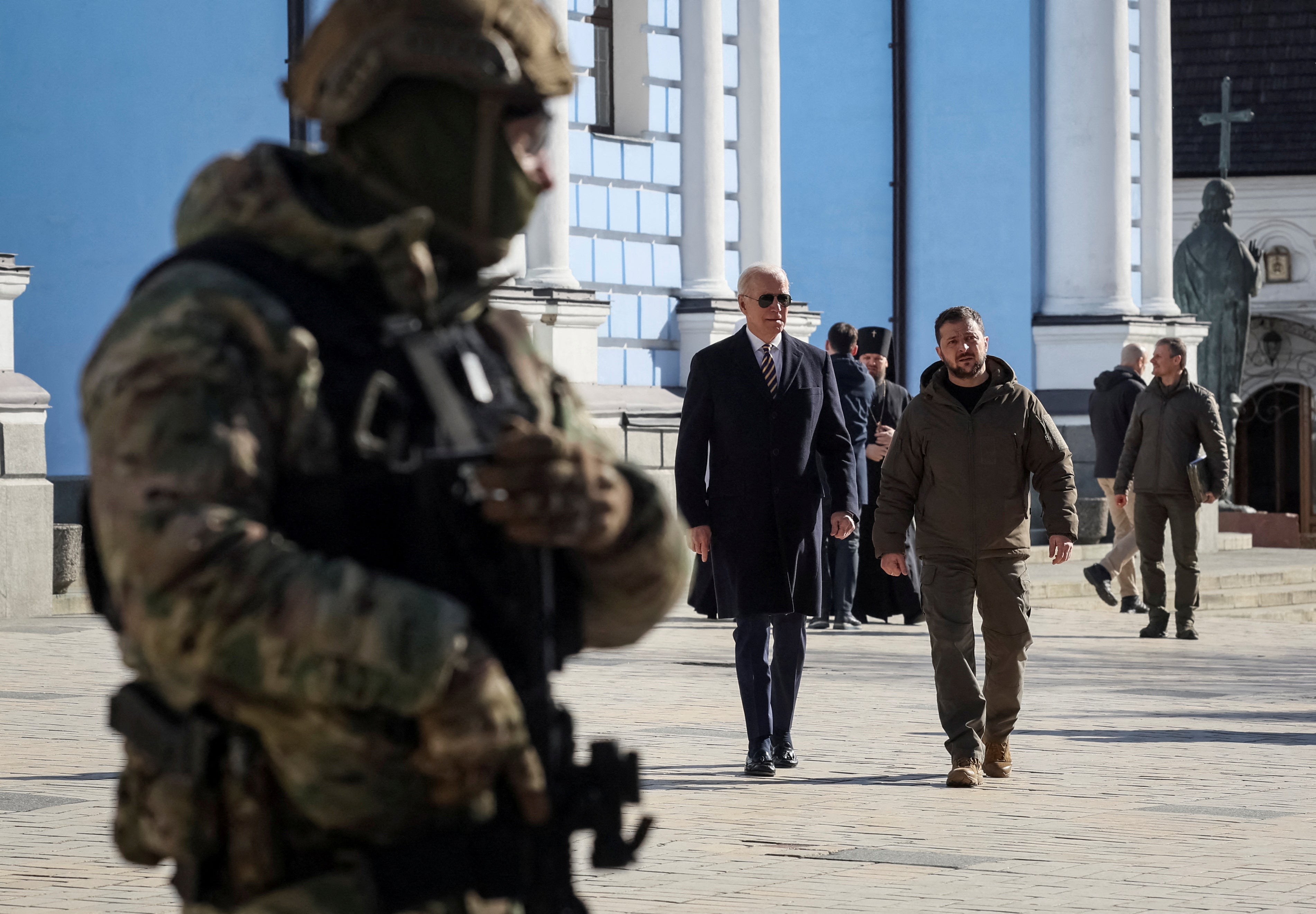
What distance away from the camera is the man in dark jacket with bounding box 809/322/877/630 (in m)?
14.3

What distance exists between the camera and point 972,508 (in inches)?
336

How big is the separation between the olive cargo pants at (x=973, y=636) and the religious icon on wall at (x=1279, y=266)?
102 ft

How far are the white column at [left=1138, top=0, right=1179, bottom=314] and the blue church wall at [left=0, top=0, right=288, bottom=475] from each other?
11.3 metres

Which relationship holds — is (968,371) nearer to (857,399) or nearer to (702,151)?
(857,399)

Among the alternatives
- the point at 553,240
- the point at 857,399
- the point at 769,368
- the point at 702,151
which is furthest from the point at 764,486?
the point at 702,151

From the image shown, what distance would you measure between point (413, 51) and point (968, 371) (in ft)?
20.0

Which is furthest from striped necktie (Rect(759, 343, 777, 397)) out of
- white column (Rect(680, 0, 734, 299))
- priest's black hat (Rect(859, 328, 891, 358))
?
white column (Rect(680, 0, 734, 299))

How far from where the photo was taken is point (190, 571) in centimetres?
243

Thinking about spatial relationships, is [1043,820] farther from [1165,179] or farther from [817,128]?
[1165,179]

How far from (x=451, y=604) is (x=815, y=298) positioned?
1990cm

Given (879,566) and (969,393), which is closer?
(969,393)

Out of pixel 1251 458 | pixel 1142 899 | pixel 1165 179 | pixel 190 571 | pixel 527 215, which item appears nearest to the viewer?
pixel 190 571

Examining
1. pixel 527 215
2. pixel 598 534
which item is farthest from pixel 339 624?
pixel 527 215

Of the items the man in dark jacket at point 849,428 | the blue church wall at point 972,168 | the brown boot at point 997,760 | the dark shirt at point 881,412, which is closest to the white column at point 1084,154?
the blue church wall at point 972,168
